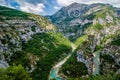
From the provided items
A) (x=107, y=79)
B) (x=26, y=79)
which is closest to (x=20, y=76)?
(x=26, y=79)

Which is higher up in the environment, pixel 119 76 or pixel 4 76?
pixel 4 76

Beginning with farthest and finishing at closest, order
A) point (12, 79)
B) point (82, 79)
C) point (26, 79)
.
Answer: point (82, 79) → point (26, 79) → point (12, 79)

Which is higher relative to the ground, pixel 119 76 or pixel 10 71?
pixel 10 71

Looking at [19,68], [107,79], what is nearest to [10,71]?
Answer: [19,68]

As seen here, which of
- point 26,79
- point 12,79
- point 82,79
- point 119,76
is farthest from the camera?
point 82,79

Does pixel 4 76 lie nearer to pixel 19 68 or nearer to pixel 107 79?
pixel 19 68

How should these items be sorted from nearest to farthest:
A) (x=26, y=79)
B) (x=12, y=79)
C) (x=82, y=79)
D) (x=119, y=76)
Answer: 1. (x=12, y=79)
2. (x=26, y=79)
3. (x=119, y=76)
4. (x=82, y=79)

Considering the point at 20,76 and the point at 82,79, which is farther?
the point at 82,79

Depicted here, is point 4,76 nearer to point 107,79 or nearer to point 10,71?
point 10,71

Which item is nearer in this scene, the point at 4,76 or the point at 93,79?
the point at 4,76
